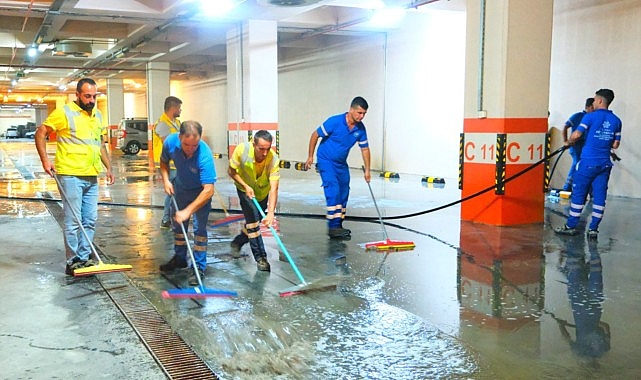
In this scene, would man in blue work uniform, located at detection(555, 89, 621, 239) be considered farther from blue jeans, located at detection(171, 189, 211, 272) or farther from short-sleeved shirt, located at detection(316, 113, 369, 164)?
blue jeans, located at detection(171, 189, 211, 272)

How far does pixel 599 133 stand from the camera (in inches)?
271

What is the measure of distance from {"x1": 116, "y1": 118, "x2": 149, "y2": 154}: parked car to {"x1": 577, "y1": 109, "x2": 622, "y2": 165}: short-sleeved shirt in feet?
73.4

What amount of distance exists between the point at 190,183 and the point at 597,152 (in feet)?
15.0

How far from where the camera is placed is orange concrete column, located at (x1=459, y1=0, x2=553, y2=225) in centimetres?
770

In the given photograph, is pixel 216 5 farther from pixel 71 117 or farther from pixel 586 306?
pixel 586 306

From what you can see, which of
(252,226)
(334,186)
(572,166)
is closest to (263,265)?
(252,226)

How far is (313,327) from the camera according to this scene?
154 inches

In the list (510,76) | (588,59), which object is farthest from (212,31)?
(510,76)

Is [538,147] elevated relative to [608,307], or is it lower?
elevated

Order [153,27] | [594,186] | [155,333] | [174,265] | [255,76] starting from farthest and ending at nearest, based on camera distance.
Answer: [153,27], [255,76], [594,186], [174,265], [155,333]

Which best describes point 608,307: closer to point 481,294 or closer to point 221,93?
point 481,294

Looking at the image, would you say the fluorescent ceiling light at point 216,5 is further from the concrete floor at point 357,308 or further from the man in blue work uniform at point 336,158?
the man in blue work uniform at point 336,158

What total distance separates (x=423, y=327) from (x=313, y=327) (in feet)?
2.29

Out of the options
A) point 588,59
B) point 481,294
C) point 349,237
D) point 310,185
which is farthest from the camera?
point 310,185
